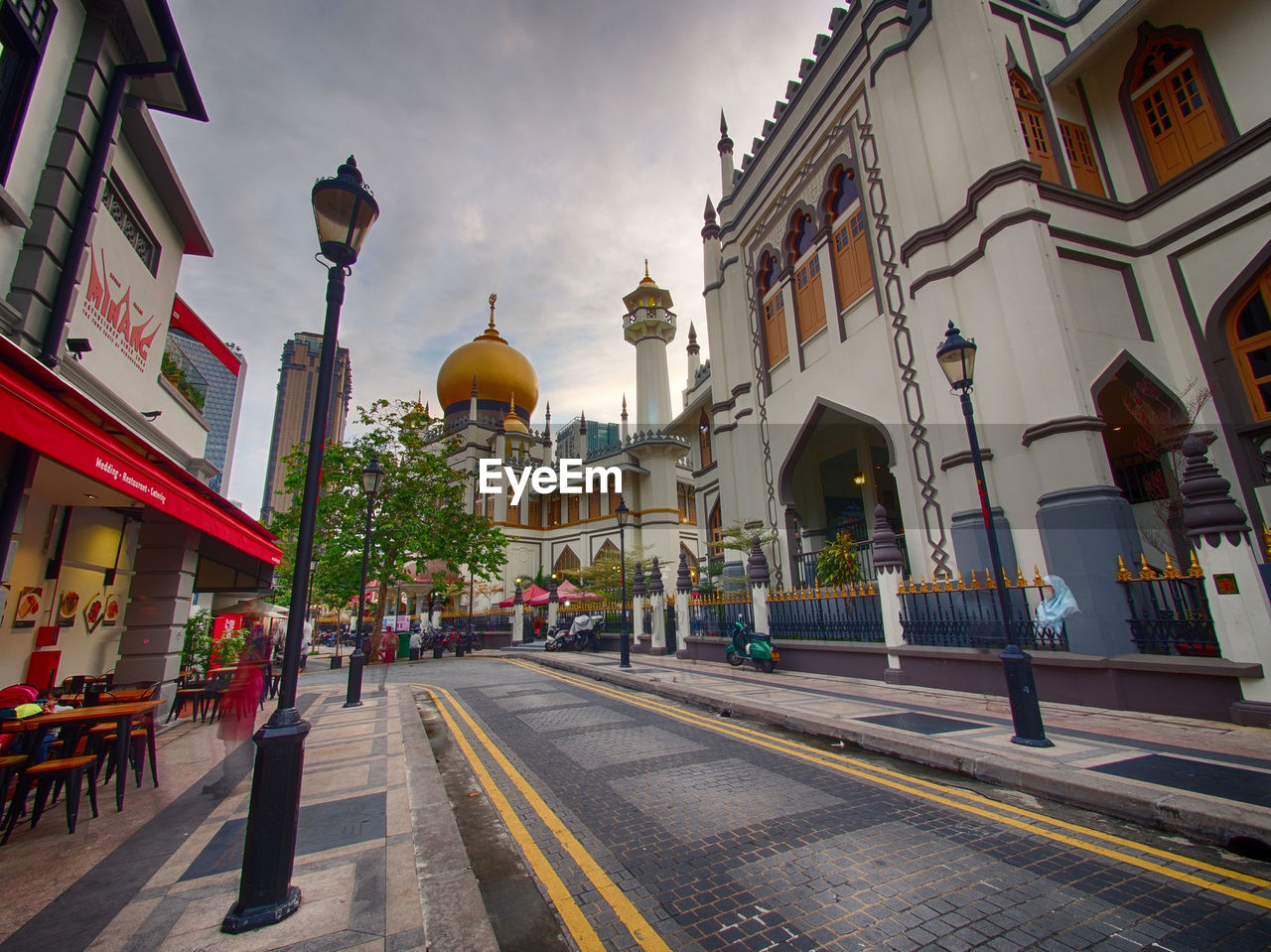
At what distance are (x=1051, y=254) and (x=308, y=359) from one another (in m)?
127

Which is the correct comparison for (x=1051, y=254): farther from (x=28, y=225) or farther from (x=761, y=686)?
(x=28, y=225)

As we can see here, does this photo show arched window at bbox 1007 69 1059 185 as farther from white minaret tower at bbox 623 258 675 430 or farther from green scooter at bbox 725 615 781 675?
white minaret tower at bbox 623 258 675 430

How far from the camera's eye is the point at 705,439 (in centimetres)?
2634

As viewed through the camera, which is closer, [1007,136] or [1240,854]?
[1240,854]

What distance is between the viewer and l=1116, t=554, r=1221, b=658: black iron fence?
654 centimetres

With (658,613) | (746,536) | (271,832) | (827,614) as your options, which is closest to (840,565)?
(827,614)

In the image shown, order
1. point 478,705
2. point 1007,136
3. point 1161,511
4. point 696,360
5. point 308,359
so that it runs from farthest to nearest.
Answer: point 308,359
point 696,360
point 1161,511
point 1007,136
point 478,705

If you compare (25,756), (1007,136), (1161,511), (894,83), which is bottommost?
(25,756)

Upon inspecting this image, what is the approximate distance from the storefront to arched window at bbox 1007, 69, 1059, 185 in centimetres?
1512

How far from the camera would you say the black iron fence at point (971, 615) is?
323 inches

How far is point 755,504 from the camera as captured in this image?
17.8 metres

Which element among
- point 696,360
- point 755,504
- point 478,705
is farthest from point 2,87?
point 696,360

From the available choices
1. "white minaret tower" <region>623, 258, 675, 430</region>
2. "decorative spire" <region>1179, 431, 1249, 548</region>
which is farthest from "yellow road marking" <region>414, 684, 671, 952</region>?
"white minaret tower" <region>623, 258, 675, 430</region>

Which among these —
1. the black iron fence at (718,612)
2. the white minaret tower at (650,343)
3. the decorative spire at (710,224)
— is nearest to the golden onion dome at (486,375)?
the white minaret tower at (650,343)
